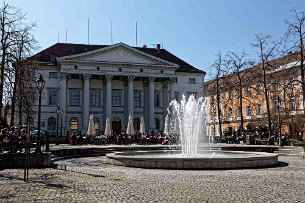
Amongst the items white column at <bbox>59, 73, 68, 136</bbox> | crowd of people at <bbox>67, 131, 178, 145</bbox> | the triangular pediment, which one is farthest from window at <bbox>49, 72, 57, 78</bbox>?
crowd of people at <bbox>67, 131, 178, 145</bbox>

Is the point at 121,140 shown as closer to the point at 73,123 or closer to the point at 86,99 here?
the point at 86,99

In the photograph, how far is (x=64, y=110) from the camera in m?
55.8

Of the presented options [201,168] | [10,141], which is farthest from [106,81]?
[201,168]

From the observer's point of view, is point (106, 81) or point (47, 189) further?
point (106, 81)

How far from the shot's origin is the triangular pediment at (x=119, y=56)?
57000 millimetres

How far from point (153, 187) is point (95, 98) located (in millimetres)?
50608

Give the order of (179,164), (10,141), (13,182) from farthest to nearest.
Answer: (10,141) < (179,164) < (13,182)

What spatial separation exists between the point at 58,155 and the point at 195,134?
897cm

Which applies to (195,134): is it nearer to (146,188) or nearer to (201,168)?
(201,168)

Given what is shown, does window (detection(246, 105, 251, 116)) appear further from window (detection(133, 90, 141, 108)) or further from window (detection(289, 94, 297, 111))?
window (detection(133, 90, 141, 108))

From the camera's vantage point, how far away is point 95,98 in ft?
197

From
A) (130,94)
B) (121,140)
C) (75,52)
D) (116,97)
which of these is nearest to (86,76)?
(116,97)

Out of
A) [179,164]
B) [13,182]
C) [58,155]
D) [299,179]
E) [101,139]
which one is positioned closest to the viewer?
[13,182]

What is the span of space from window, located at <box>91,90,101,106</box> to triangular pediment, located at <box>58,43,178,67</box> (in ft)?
19.5
